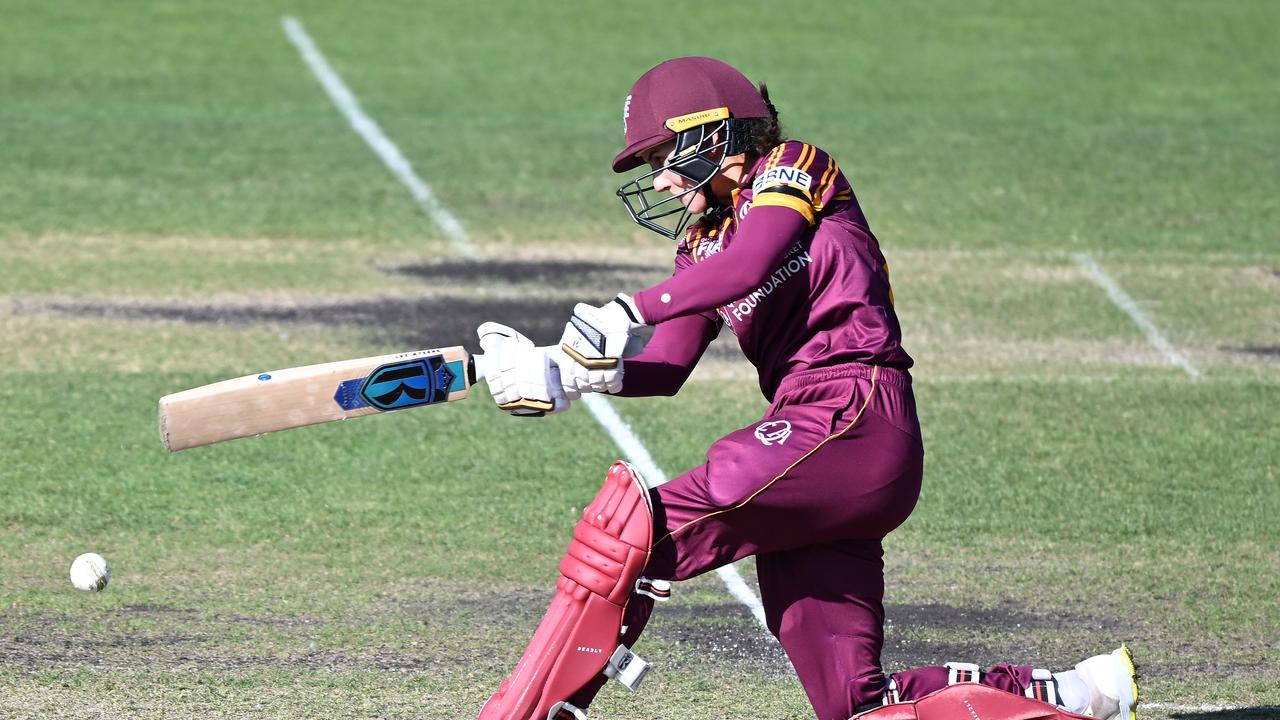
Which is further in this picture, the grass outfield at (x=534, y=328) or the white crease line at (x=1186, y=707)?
the grass outfield at (x=534, y=328)

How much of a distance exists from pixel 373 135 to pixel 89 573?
31.5 feet

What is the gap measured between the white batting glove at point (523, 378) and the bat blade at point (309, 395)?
0.15 m

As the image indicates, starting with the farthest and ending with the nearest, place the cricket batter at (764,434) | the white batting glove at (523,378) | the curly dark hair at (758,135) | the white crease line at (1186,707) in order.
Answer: the white crease line at (1186,707)
the curly dark hair at (758,135)
the white batting glove at (523,378)
the cricket batter at (764,434)

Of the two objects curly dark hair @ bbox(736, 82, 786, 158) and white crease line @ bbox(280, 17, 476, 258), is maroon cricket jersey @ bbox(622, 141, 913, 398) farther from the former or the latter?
white crease line @ bbox(280, 17, 476, 258)

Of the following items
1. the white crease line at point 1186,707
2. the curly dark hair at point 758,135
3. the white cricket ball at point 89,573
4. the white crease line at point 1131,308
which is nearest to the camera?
the curly dark hair at point 758,135

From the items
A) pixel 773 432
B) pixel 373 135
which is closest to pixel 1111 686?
pixel 773 432

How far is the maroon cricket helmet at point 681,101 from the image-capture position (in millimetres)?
5250

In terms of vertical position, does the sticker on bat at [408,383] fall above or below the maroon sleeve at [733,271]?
below

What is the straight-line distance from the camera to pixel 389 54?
19.0m

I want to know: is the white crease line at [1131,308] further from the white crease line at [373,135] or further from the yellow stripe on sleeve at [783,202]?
the yellow stripe on sleeve at [783,202]

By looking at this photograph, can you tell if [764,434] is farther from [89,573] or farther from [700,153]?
[89,573]

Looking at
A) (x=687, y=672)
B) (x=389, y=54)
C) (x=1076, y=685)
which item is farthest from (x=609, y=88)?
(x=1076, y=685)

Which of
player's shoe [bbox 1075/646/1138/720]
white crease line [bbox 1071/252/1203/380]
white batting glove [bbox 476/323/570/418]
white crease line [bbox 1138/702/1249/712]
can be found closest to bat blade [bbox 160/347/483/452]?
white batting glove [bbox 476/323/570/418]

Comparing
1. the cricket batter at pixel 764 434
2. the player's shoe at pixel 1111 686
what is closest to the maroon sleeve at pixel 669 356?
the cricket batter at pixel 764 434
